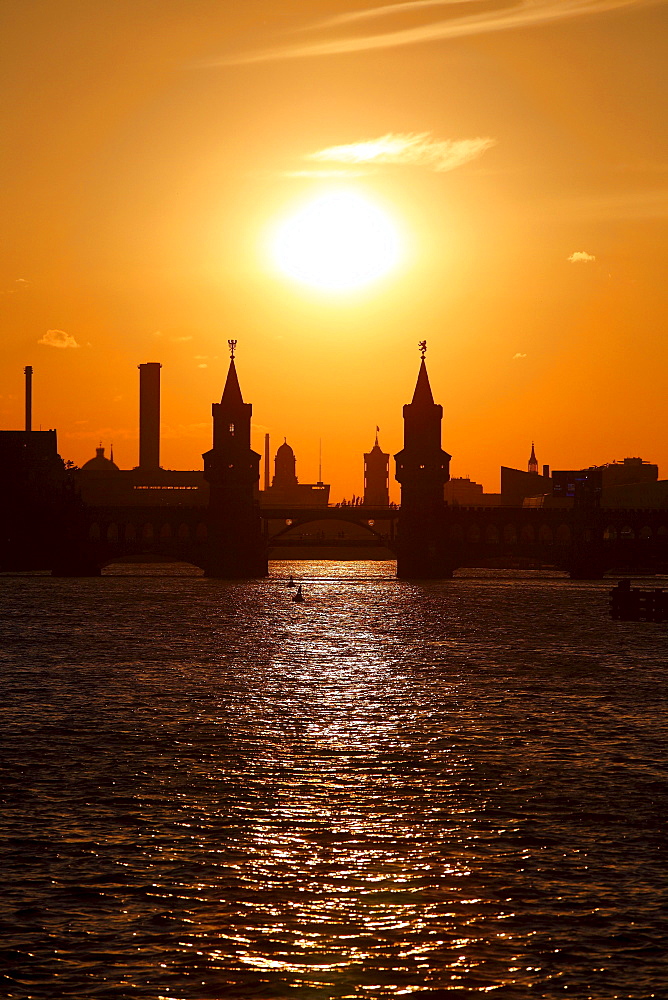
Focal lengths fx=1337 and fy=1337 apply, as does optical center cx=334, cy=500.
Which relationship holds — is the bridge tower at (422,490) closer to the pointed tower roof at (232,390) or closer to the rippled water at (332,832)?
the pointed tower roof at (232,390)

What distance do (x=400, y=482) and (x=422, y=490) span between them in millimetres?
3162

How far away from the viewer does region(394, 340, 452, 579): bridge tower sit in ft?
518

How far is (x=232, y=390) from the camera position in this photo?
6324 inches

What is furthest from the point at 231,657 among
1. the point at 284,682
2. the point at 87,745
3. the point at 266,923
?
the point at 266,923

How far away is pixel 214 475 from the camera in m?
160

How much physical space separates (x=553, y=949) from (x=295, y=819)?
7955mm

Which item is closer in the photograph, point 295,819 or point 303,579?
point 295,819

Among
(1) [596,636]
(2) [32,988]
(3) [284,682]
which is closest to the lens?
(2) [32,988]

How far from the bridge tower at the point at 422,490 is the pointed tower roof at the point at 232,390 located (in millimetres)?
20276

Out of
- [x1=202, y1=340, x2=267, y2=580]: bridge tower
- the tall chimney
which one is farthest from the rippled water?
the tall chimney

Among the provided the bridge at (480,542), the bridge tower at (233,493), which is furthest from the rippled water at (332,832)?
the bridge tower at (233,493)

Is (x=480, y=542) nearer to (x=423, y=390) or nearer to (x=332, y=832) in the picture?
(x=423, y=390)

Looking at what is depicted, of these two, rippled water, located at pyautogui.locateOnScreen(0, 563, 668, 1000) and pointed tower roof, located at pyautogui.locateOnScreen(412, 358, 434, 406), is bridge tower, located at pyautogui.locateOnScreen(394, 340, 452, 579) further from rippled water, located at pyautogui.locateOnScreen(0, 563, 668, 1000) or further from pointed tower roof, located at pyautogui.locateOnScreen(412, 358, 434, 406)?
rippled water, located at pyautogui.locateOnScreen(0, 563, 668, 1000)

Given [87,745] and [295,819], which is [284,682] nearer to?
[87,745]
